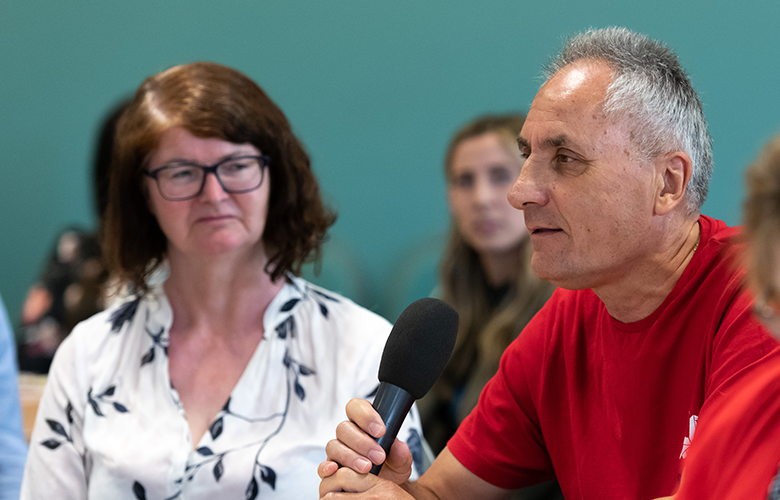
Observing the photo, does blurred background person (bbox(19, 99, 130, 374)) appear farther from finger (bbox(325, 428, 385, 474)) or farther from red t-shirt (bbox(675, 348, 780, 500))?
red t-shirt (bbox(675, 348, 780, 500))

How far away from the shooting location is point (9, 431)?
1.76 m

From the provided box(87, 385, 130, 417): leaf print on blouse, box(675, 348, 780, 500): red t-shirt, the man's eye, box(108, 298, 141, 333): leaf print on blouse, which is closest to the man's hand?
box(675, 348, 780, 500): red t-shirt

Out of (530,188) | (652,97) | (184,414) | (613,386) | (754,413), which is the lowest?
(184,414)

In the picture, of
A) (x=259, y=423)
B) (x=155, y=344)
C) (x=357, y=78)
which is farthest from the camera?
(x=357, y=78)

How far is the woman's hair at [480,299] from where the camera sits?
2064 millimetres

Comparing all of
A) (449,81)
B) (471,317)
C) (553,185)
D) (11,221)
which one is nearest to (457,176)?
(471,317)

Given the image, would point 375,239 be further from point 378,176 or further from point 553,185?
point 553,185

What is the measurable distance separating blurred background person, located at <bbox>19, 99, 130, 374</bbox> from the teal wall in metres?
0.46

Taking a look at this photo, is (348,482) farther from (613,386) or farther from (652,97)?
(652,97)

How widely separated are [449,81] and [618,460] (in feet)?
7.75

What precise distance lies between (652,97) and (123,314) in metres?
1.24

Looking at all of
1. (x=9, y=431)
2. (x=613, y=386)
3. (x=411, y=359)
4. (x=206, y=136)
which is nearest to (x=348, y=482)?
(x=411, y=359)

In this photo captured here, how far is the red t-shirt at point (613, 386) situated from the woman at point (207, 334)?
1.16ft

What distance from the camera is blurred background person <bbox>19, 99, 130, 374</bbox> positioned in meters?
2.81
